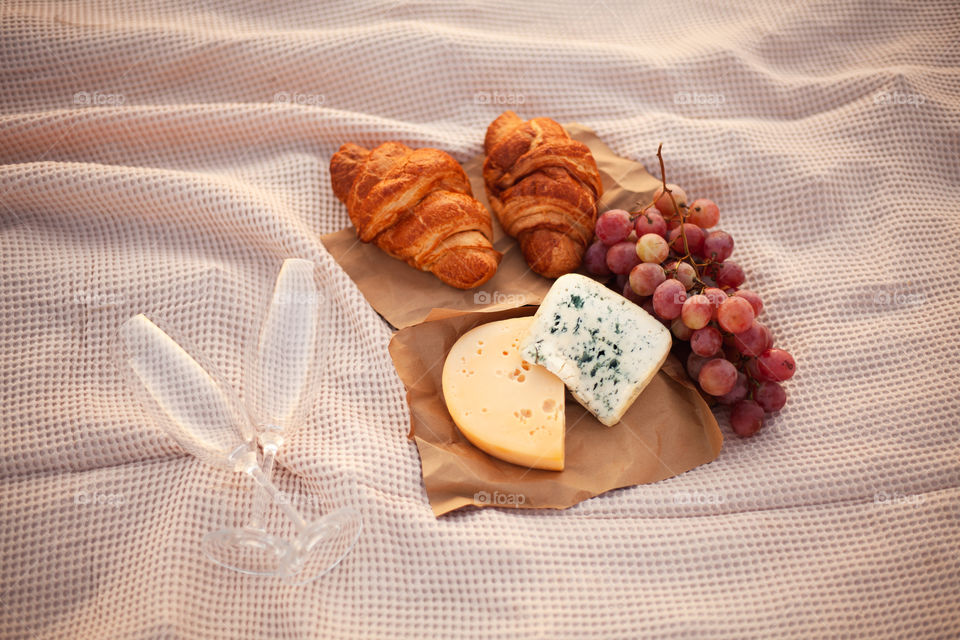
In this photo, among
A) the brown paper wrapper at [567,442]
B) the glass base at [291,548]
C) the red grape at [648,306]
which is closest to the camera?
the glass base at [291,548]

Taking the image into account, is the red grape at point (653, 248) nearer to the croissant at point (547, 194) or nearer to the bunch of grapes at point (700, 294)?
the bunch of grapes at point (700, 294)

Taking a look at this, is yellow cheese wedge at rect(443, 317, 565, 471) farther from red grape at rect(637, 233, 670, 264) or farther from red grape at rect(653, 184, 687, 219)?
red grape at rect(653, 184, 687, 219)

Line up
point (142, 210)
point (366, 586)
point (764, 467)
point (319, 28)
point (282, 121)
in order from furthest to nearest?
point (319, 28) < point (282, 121) < point (142, 210) < point (764, 467) < point (366, 586)

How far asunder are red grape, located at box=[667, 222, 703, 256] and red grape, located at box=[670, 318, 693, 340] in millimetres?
134

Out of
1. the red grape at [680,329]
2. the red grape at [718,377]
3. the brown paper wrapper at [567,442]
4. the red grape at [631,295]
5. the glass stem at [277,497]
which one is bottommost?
the brown paper wrapper at [567,442]

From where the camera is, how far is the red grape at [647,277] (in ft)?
3.43

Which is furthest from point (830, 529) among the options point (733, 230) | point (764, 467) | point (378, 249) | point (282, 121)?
point (282, 121)

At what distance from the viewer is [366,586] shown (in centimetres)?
89

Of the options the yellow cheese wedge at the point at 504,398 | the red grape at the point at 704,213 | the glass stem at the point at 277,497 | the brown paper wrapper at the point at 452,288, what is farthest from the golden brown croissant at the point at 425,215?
the glass stem at the point at 277,497

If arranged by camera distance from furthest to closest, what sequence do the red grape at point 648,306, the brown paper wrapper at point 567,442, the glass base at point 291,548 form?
the red grape at point 648,306 → the brown paper wrapper at point 567,442 → the glass base at point 291,548

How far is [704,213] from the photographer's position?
3.70 feet

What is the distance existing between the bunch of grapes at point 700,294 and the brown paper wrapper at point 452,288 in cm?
11

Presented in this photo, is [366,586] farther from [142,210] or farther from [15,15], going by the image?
[15,15]

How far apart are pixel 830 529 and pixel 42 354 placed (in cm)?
126
